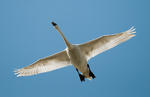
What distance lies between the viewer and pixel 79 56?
1948 cm

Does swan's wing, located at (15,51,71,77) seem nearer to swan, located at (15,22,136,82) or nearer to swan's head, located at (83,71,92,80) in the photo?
swan, located at (15,22,136,82)

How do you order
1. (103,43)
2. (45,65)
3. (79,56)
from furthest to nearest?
(45,65) → (103,43) → (79,56)

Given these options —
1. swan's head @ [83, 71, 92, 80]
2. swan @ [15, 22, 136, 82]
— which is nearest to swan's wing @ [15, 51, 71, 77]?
swan @ [15, 22, 136, 82]

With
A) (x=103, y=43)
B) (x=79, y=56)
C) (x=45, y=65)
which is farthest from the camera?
(x=45, y=65)

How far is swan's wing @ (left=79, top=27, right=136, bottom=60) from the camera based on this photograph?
66.7ft

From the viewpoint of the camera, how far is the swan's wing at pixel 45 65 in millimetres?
21000

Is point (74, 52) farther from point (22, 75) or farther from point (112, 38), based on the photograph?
point (22, 75)

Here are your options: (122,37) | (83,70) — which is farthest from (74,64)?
(122,37)

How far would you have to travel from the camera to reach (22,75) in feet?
70.0

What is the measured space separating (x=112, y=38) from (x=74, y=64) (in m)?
3.10

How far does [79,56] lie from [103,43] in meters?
2.18

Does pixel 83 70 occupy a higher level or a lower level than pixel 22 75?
lower

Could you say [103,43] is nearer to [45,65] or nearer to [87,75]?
[87,75]

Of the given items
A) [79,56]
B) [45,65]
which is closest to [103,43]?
[79,56]
